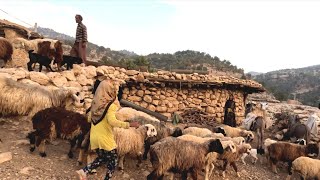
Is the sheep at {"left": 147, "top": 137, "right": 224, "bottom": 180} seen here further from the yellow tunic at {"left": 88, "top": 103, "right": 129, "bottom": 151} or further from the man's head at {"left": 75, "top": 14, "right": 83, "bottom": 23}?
the man's head at {"left": 75, "top": 14, "right": 83, "bottom": 23}

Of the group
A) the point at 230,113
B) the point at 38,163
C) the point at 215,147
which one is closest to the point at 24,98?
the point at 38,163

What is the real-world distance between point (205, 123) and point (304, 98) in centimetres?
4651

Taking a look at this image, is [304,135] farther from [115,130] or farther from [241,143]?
[115,130]

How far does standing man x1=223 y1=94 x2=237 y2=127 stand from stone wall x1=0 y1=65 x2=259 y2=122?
383mm

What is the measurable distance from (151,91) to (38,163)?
7.63 metres

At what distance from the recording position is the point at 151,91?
12898 millimetres

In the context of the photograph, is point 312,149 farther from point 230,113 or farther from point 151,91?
point 151,91

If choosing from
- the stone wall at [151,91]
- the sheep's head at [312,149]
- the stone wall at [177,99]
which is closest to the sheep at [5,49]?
the stone wall at [151,91]

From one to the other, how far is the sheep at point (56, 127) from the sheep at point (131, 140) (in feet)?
2.39

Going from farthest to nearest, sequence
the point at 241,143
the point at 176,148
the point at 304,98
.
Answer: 1. the point at 304,98
2. the point at 241,143
3. the point at 176,148

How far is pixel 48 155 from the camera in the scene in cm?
612

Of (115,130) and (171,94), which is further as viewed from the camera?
(171,94)

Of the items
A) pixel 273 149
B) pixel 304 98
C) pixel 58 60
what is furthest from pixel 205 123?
pixel 304 98

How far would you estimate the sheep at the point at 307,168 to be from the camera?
744 centimetres
